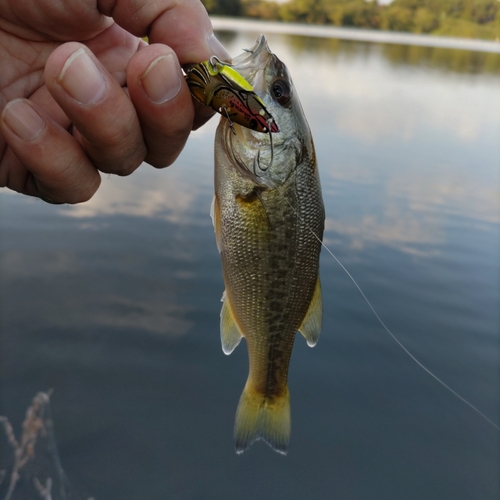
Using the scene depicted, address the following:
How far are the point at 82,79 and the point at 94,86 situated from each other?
0.18 ft

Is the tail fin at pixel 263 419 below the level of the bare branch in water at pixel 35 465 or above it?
above

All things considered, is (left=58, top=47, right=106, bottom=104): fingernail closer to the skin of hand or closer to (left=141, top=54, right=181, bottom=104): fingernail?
the skin of hand

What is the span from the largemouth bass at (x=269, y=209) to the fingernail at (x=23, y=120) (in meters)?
0.79

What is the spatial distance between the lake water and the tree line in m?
77.0

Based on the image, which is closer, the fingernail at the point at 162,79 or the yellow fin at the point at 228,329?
the fingernail at the point at 162,79

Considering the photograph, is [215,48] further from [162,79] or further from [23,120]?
[23,120]

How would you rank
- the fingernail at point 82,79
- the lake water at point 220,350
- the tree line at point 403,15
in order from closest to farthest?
the fingernail at point 82,79
the lake water at point 220,350
the tree line at point 403,15

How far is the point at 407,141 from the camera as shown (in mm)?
13578

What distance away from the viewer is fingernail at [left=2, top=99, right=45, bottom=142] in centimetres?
194

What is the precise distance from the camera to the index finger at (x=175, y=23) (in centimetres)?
201

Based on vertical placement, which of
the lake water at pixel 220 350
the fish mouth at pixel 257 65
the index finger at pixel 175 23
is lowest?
the lake water at pixel 220 350

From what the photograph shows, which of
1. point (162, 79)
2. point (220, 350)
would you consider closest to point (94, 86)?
point (162, 79)

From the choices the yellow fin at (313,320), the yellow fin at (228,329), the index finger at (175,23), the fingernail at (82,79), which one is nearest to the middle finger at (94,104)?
the fingernail at (82,79)

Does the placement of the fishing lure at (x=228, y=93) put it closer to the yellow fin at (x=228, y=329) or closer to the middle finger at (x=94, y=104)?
the middle finger at (x=94, y=104)
